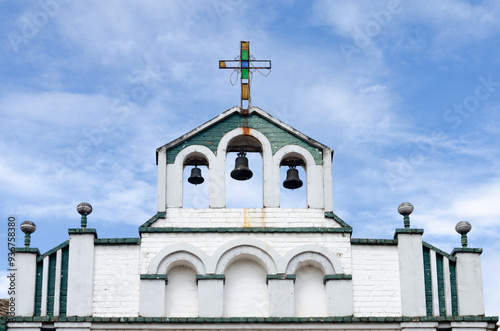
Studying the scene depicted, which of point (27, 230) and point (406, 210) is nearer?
point (27, 230)

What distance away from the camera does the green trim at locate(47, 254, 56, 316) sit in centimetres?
3045

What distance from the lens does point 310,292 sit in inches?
1224

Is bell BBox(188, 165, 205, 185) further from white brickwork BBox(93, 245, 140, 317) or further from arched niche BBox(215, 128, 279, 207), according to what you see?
white brickwork BBox(93, 245, 140, 317)

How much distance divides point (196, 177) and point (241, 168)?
1209 millimetres

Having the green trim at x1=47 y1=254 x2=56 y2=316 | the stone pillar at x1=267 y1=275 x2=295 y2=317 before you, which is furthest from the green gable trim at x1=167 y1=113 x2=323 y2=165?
the green trim at x1=47 y1=254 x2=56 y2=316

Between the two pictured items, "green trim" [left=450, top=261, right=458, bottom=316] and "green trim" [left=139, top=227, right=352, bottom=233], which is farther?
"green trim" [left=139, top=227, right=352, bottom=233]

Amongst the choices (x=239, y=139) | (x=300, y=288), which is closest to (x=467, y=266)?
(x=300, y=288)

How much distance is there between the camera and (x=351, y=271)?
31031 mm

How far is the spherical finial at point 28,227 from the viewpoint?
3116 centimetres

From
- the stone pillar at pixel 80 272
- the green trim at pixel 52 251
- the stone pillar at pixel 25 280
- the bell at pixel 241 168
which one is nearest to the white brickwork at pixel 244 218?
the stone pillar at pixel 80 272

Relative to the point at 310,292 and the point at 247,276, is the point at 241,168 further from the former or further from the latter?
the point at 310,292

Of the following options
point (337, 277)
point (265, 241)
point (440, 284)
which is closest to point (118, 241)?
point (265, 241)

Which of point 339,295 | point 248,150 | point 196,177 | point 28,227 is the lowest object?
point 339,295

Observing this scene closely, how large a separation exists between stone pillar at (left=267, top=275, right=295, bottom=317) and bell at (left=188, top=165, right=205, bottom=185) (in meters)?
3.70
